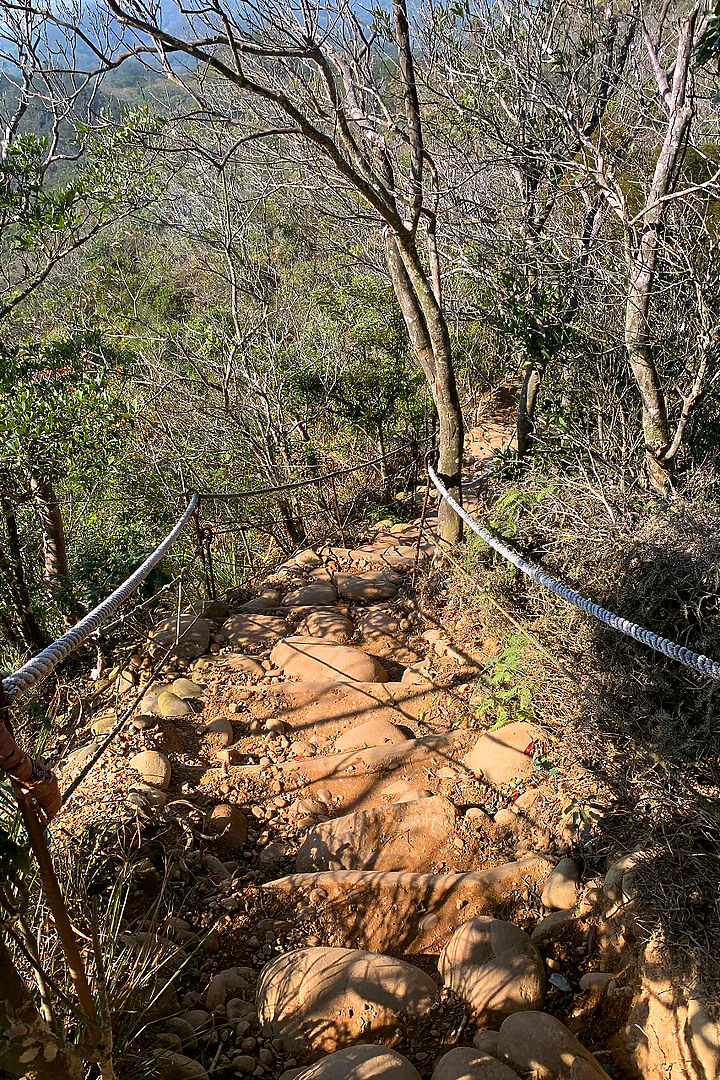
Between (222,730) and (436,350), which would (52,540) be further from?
(436,350)

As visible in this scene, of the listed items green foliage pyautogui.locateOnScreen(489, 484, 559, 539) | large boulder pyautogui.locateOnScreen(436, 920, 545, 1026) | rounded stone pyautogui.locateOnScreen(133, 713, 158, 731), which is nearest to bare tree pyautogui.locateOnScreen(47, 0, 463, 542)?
green foliage pyautogui.locateOnScreen(489, 484, 559, 539)

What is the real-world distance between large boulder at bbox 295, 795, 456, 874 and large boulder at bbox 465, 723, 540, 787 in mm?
331

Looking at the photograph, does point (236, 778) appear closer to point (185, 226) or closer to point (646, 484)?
point (646, 484)

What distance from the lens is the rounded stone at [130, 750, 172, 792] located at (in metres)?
3.21

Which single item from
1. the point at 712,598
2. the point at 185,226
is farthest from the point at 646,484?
the point at 185,226

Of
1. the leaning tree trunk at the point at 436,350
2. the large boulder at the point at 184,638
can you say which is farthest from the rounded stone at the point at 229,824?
the leaning tree trunk at the point at 436,350

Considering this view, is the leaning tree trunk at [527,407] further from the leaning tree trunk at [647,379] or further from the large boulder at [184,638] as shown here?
the large boulder at [184,638]

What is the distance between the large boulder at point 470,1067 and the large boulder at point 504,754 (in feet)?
4.48

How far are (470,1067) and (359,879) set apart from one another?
80 cm

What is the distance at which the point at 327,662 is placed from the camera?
436 centimetres

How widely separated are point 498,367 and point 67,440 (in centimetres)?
681

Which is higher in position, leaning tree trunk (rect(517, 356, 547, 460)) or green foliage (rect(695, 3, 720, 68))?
green foliage (rect(695, 3, 720, 68))

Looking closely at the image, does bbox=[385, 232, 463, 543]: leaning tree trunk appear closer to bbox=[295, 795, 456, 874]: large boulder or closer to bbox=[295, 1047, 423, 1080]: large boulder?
bbox=[295, 795, 456, 874]: large boulder

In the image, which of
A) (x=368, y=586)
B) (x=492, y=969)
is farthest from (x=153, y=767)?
(x=368, y=586)
